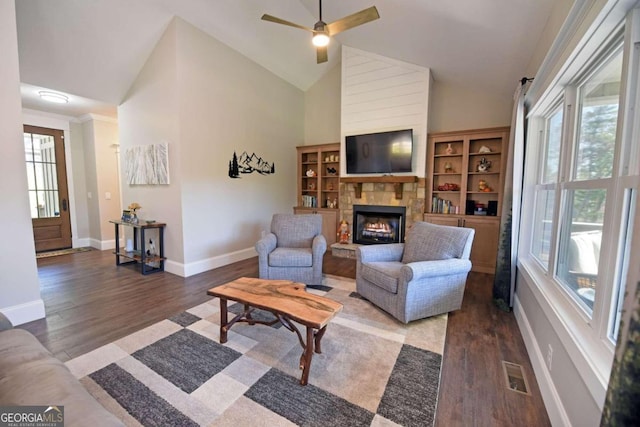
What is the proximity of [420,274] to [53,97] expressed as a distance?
5.84 meters

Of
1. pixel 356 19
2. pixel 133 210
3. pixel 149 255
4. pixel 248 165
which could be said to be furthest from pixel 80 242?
pixel 356 19

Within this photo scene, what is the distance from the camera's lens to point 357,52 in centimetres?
463

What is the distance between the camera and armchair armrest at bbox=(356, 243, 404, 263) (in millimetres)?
2951

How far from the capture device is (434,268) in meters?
2.44

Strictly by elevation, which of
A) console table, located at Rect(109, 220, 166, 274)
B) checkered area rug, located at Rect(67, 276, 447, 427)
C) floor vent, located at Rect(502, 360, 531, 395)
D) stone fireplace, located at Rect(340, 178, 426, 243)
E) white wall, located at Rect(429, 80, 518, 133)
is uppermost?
white wall, located at Rect(429, 80, 518, 133)

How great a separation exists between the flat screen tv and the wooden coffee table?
2992mm

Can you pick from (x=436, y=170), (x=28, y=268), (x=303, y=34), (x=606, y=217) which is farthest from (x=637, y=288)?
(x=303, y=34)

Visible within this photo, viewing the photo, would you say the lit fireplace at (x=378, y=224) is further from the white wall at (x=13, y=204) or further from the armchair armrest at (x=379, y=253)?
the white wall at (x=13, y=204)

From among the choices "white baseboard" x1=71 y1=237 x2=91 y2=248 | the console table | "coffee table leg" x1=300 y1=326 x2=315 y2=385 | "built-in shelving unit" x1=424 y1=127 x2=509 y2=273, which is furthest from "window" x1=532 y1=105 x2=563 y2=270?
"white baseboard" x1=71 y1=237 x2=91 y2=248

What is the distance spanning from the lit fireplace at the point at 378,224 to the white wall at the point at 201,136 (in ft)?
6.06

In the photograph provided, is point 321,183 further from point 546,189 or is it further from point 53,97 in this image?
point 53,97

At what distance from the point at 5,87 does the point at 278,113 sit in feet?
12.0

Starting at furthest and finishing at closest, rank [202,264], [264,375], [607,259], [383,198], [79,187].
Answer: [79,187]
[383,198]
[202,264]
[264,375]
[607,259]

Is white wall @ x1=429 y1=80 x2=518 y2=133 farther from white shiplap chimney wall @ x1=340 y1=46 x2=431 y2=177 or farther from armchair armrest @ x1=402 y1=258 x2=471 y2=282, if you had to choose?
armchair armrest @ x1=402 y1=258 x2=471 y2=282
